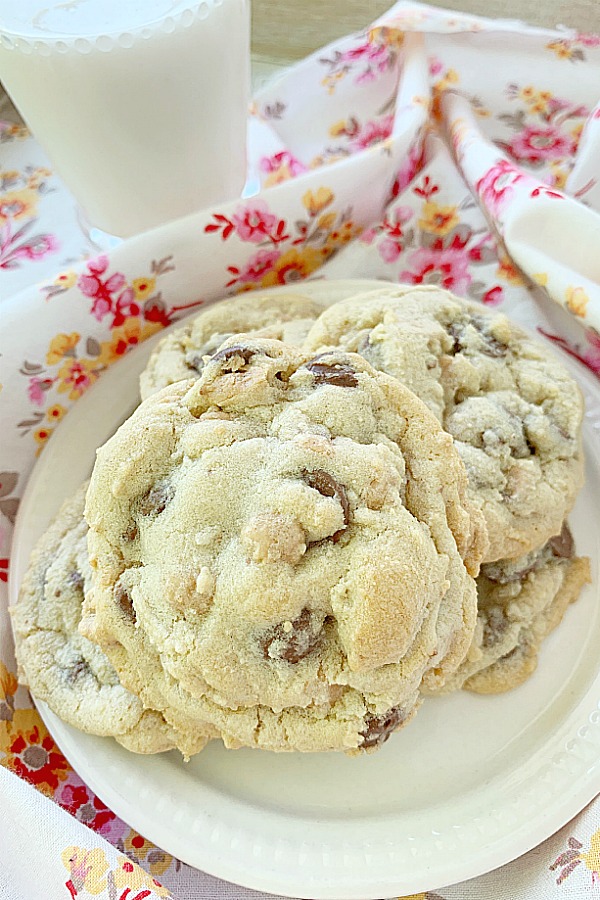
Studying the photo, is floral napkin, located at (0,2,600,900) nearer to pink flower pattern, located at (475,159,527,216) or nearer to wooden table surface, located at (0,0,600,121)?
pink flower pattern, located at (475,159,527,216)

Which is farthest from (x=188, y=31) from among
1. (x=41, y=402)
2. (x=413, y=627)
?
(x=413, y=627)

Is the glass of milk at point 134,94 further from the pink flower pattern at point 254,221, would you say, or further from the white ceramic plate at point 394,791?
the white ceramic plate at point 394,791

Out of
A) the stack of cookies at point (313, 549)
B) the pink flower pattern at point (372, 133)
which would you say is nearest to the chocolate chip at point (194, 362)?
the stack of cookies at point (313, 549)

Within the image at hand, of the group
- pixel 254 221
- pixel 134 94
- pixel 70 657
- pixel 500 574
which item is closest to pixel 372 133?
pixel 254 221

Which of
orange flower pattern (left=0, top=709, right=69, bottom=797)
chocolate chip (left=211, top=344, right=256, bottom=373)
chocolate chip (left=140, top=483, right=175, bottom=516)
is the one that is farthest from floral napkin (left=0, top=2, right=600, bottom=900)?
chocolate chip (left=211, top=344, right=256, bottom=373)

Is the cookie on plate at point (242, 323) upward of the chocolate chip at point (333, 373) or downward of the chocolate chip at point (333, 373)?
downward
